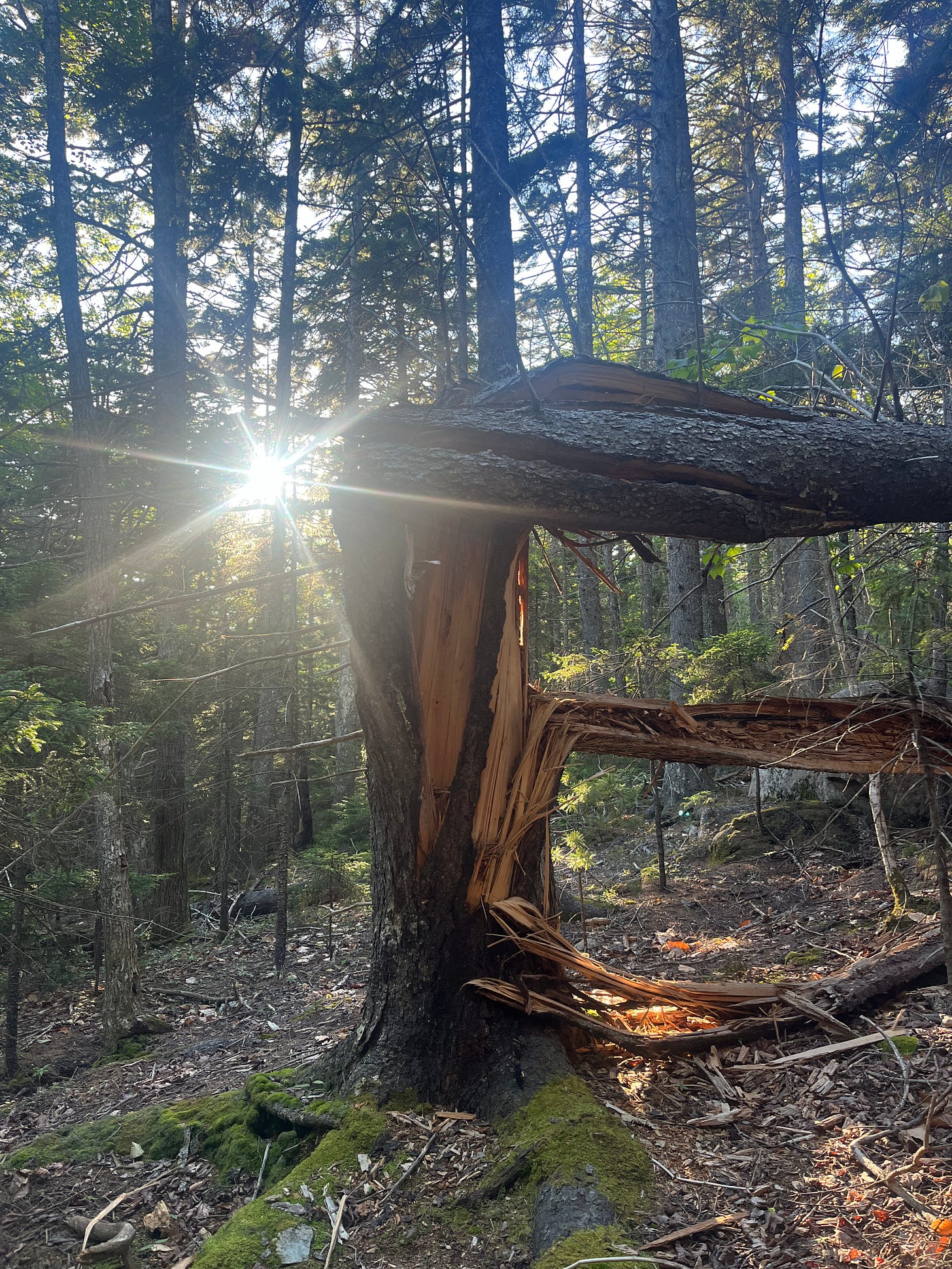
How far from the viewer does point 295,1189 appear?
274 centimetres

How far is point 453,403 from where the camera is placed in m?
3.55

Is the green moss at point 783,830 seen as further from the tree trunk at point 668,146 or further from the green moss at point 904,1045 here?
the tree trunk at point 668,146

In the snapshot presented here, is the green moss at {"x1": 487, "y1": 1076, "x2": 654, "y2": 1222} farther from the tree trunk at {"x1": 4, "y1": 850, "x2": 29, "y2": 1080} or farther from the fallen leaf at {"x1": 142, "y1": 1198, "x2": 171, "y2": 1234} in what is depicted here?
the tree trunk at {"x1": 4, "y1": 850, "x2": 29, "y2": 1080}

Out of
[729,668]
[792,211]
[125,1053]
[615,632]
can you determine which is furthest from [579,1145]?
[792,211]

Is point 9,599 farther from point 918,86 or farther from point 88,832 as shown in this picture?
point 918,86

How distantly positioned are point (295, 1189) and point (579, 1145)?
111cm

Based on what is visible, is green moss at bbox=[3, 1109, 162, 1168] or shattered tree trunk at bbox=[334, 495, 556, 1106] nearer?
shattered tree trunk at bbox=[334, 495, 556, 1106]

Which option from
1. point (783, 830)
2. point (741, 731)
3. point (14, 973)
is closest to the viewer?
point (741, 731)

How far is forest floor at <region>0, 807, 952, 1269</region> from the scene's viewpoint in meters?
2.27

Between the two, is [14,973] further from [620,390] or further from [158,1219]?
[620,390]

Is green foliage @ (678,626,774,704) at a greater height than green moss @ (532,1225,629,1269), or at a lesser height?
greater

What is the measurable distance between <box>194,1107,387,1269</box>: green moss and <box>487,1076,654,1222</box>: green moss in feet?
1.91

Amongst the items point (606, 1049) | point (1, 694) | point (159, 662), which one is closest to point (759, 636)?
point (606, 1049)

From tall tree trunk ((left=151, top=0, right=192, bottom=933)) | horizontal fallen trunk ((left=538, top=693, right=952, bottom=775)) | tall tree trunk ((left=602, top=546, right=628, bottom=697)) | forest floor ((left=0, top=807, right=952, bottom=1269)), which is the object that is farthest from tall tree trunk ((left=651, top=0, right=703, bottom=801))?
tall tree trunk ((left=151, top=0, right=192, bottom=933))
